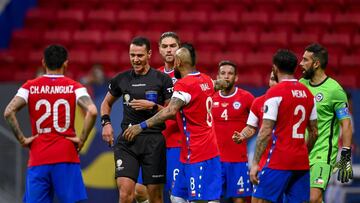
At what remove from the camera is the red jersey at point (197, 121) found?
421 inches

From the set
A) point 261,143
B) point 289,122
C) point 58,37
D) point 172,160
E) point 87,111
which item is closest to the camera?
point 261,143

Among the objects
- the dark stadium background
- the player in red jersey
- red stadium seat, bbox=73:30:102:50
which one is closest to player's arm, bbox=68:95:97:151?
the player in red jersey

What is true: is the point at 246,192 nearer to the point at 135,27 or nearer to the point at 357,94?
the point at 357,94

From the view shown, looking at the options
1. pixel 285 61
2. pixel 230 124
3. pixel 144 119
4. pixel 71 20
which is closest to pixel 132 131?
pixel 144 119

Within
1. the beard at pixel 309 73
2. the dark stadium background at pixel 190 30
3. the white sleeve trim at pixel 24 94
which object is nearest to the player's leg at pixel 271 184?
the beard at pixel 309 73

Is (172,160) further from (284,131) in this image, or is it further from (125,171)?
(284,131)

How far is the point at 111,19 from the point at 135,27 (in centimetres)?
64

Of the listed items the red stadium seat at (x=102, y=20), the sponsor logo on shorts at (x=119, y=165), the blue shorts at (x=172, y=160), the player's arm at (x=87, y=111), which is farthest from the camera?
the red stadium seat at (x=102, y=20)

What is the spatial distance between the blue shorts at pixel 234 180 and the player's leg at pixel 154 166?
154cm

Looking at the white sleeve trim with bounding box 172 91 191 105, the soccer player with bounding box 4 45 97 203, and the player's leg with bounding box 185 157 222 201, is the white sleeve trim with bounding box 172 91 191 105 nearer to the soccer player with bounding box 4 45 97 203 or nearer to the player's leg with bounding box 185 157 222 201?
the player's leg with bounding box 185 157 222 201

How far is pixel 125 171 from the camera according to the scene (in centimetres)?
1103

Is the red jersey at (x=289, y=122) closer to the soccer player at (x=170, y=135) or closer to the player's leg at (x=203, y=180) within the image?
the player's leg at (x=203, y=180)

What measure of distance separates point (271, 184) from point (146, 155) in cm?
183

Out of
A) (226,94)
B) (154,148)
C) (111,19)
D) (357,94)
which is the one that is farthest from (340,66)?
(154,148)
